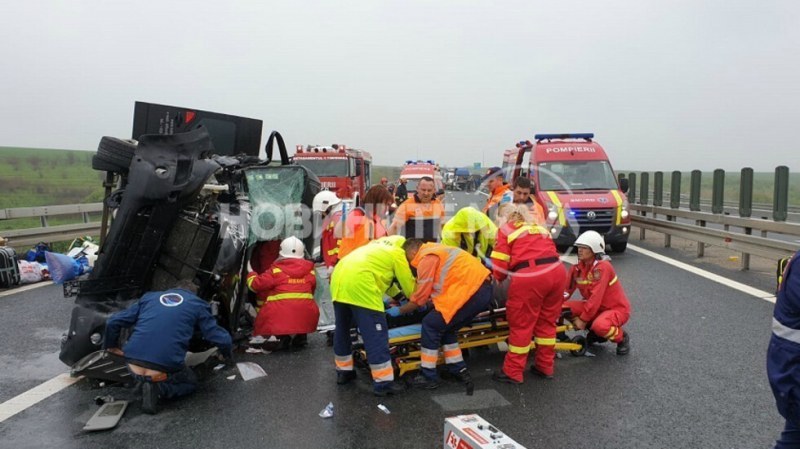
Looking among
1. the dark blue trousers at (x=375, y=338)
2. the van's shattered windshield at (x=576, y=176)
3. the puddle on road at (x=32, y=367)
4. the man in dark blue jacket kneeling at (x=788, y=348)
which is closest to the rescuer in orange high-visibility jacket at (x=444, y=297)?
the dark blue trousers at (x=375, y=338)

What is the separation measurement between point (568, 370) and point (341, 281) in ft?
7.47

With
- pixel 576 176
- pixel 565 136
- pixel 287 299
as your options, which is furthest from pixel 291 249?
pixel 565 136

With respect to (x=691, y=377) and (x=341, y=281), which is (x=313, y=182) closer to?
(x=341, y=281)

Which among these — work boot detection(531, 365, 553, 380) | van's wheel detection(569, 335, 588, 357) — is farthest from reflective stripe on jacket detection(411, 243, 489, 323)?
van's wheel detection(569, 335, 588, 357)

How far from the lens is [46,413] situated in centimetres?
433

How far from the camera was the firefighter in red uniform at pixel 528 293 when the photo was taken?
15.9 feet

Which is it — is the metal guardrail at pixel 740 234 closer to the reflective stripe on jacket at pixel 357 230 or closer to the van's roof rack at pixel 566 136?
the van's roof rack at pixel 566 136

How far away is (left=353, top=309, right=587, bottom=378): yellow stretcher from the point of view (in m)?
5.03

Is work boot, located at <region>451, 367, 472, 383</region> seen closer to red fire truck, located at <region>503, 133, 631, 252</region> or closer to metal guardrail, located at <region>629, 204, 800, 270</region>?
metal guardrail, located at <region>629, 204, 800, 270</region>

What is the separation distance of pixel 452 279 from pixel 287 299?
75.8 inches

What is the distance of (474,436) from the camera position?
2.76 m

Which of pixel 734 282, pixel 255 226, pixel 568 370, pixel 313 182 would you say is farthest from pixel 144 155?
pixel 734 282

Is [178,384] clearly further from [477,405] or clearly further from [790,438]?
[790,438]

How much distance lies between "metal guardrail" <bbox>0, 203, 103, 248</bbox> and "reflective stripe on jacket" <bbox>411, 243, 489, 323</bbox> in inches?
352
